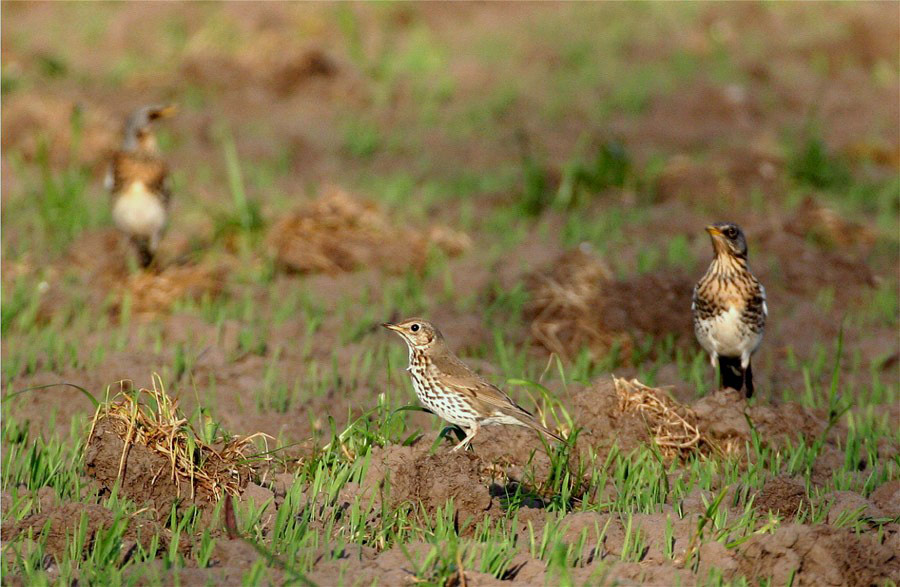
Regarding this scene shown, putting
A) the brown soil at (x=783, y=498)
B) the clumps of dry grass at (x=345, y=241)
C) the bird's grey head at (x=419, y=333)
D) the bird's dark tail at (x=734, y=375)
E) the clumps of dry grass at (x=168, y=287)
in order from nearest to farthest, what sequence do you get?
the brown soil at (x=783, y=498) < the bird's grey head at (x=419, y=333) < the bird's dark tail at (x=734, y=375) < the clumps of dry grass at (x=168, y=287) < the clumps of dry grass at (x=345, y=241)

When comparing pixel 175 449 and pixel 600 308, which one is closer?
pixel 175 449

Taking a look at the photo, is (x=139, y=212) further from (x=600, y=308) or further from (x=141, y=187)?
(x=600, y=308)

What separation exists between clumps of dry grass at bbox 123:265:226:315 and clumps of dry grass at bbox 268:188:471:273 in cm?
57

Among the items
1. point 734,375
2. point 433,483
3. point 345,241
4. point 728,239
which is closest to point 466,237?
point 345,241

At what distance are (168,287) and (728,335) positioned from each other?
3.66 metres

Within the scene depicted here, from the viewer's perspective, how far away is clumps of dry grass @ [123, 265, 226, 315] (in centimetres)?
782

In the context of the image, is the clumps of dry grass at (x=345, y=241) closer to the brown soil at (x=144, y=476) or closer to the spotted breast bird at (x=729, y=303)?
the spotted breast bird at (x=729, y=303)

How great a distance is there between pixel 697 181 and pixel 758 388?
370 centimetres

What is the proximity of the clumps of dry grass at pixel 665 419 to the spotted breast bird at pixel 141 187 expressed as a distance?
381cm

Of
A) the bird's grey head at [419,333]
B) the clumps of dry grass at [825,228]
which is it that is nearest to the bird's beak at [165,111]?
the bird's grey head at [419,333]

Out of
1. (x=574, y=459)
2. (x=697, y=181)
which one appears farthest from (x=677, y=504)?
(x=697, y=181)

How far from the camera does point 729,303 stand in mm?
6164

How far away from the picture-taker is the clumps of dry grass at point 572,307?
7355 mm

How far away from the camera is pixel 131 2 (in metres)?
16.8
